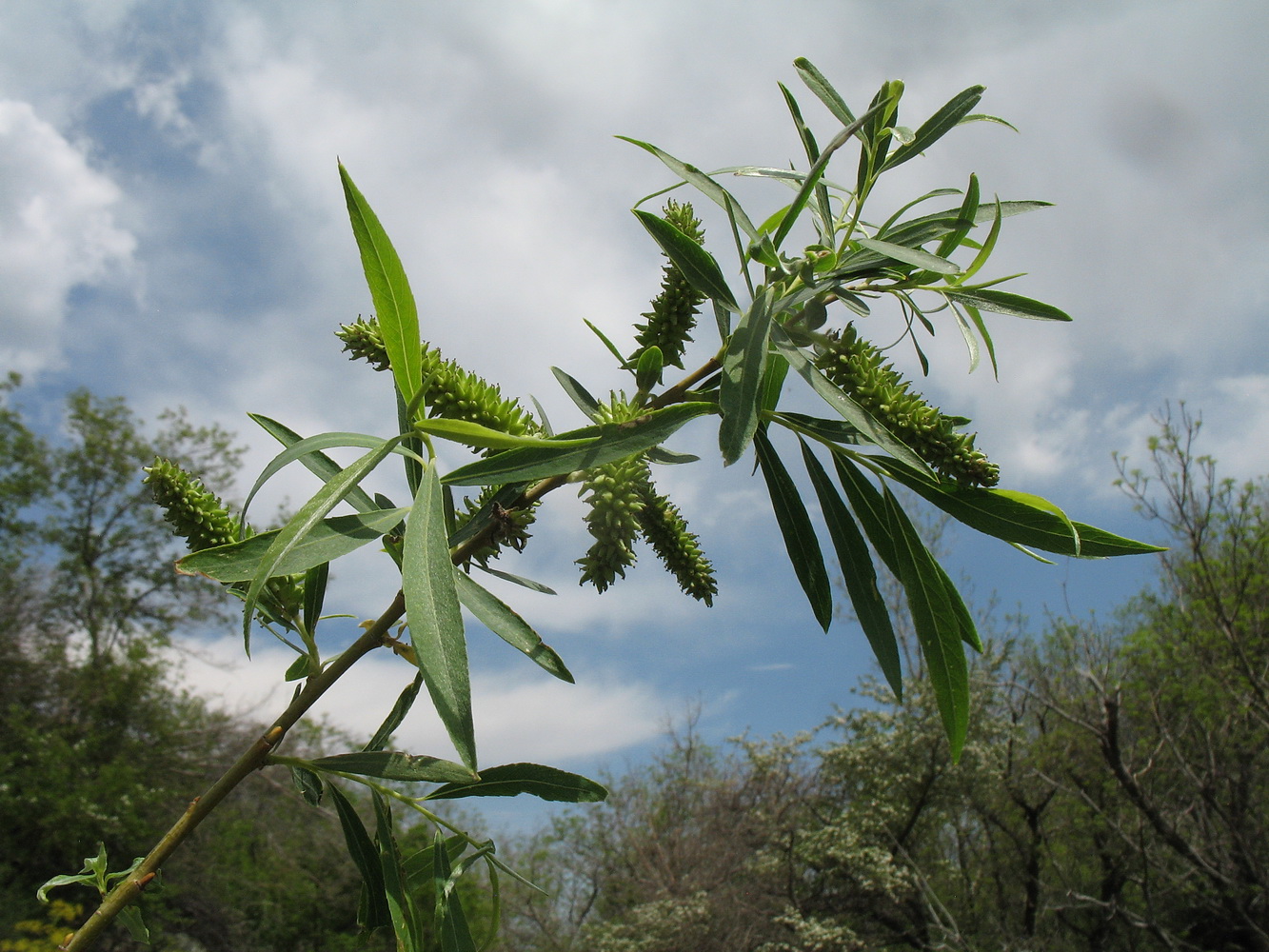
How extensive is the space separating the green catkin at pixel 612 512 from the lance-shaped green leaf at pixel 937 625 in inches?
10.9

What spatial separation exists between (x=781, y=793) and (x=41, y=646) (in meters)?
12.7

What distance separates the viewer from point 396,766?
30.0 inches

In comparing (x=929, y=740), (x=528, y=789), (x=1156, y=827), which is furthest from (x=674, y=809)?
(x=528, y=789)

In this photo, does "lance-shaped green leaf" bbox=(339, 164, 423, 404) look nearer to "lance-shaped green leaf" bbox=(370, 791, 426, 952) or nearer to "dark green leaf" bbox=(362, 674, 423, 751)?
"dark green leaf" bbox=(362, 674, 423, 751)

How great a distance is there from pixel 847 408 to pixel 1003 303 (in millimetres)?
234

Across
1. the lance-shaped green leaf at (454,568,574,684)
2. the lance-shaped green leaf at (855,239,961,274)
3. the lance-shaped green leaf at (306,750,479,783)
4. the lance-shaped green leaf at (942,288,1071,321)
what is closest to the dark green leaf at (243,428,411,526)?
the lance-shaped green leaf at (454,568,574,684)

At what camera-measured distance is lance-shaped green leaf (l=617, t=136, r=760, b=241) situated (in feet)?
2.54

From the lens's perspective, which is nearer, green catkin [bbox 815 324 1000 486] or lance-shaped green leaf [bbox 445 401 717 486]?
lance-shaped green leaf [bbox 445 401 717 486]

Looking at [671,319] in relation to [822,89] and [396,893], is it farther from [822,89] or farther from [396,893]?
[396,893]

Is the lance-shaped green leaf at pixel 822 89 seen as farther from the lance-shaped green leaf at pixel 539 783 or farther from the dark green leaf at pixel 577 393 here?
the lance-shaped green leaf at pixel 539 783

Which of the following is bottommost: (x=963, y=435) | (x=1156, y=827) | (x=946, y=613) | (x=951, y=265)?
(x=946, y=613)

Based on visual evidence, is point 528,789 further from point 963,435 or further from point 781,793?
point 781,793

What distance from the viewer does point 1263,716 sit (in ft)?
26.8

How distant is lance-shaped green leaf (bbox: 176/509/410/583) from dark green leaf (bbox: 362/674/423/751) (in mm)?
184
